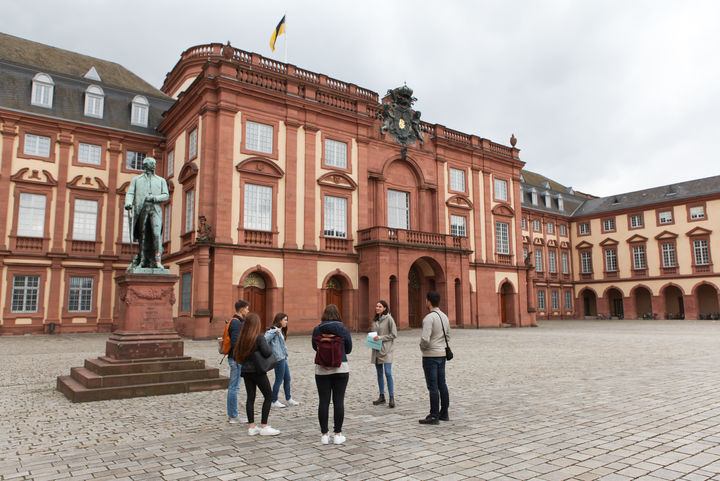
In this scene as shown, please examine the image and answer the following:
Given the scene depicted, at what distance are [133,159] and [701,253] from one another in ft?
162

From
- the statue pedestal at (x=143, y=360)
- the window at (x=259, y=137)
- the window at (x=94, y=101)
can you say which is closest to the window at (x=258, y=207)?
the window at (x=259, y=137)

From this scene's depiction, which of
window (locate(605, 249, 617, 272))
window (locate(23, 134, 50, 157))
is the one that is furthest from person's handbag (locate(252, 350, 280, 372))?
window (locate(605, 249, 617, 272))

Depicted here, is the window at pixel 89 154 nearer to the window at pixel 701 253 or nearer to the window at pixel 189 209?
the window at pixel 189 209

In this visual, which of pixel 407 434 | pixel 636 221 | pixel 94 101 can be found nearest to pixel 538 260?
pixel 636 221

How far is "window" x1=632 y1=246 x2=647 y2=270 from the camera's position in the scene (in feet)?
170

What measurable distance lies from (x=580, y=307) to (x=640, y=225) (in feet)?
35.9

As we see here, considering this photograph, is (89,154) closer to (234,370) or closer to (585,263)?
(234,370)

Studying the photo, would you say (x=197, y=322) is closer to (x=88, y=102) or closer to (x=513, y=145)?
(x=88, y=102)

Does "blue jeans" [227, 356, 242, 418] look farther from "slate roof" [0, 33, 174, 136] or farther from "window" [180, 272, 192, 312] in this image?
"slate roof" [0, 33, 174, 136]

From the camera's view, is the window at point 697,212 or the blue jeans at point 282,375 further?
the window at point 697,212

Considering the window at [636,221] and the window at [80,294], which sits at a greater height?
the window at [636,221]

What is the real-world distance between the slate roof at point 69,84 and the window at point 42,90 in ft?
0.87

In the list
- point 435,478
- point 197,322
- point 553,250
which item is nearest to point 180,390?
point 435,478

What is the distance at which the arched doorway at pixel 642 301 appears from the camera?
176 ft
